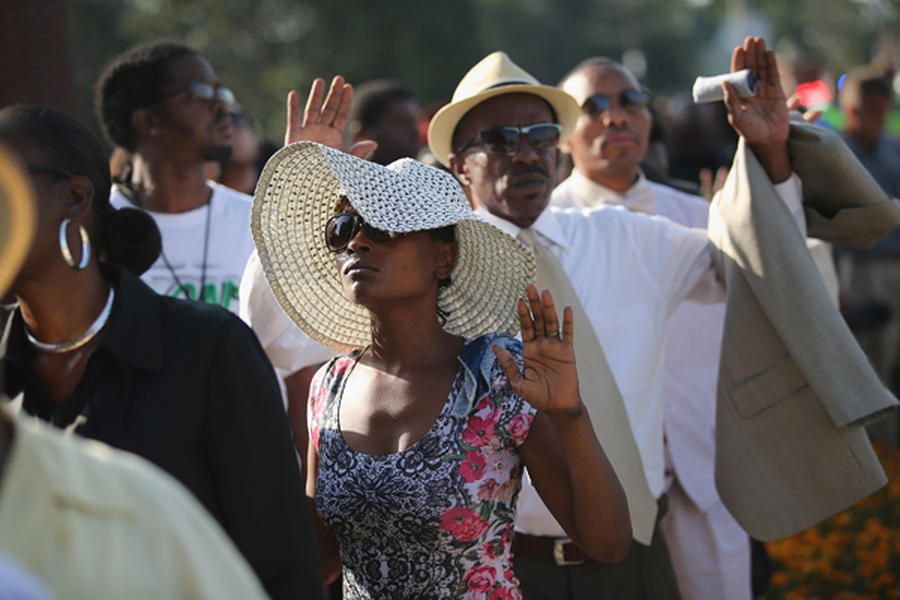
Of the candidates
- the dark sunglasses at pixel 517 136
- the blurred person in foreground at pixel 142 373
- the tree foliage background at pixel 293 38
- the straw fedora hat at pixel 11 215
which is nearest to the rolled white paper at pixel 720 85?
the dark sunglasses at pixel 517 136

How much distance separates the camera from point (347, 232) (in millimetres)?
3457

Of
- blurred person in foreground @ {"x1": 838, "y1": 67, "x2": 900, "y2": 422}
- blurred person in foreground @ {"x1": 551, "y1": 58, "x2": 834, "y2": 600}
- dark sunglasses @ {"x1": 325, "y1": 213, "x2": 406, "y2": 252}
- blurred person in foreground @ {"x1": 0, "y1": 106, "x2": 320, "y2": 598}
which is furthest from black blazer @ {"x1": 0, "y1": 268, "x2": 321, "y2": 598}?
blurred person in foreground @ {"x1": 838, "y1": 67, "x2": 900, "y2": 422}

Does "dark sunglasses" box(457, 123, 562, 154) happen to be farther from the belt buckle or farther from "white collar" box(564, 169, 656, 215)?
the belt buckle

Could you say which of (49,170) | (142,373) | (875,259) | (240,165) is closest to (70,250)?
(49,170)

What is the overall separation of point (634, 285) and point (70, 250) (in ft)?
6.52

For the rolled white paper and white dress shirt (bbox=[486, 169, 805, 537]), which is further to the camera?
white dress shirt (bbox=[486, 169, 805, 537])

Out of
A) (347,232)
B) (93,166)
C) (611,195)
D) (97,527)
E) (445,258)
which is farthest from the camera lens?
(611,195)

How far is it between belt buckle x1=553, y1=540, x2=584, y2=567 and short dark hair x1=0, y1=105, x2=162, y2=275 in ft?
5.24

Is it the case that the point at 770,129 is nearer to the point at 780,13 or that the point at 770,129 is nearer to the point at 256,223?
the point at 256,223

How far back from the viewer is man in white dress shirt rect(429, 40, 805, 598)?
4.26 metres

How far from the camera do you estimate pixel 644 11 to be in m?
73.6

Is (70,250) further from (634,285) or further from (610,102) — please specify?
(610,102)

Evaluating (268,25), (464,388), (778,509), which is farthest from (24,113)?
(268,25)

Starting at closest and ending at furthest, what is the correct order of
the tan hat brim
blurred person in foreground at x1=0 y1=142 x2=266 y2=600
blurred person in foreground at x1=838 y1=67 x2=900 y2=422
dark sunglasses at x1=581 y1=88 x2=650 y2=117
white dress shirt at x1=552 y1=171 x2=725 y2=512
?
blurred person in foreground at x1=0 y1=142 x2=266 y2=600 → the tan hat brim → white dress shirt at x1=552 y1=171 x2=725 y2=512 → dark sunglasses at x1=581 y1=88 x2=650 y2=117 → blurred person in foreground at x1=838 y1=67 x2=900 y2=422
